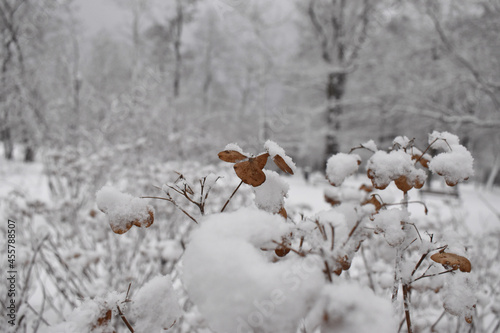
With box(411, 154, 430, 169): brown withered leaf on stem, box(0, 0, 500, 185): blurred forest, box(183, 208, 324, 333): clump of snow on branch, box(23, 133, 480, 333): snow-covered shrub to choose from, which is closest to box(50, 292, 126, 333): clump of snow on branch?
box(23, 133, 480, 333): snow-covered shrub

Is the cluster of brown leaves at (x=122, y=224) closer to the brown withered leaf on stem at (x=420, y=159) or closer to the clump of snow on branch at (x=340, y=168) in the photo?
the clump of snow on branch at (x=340, y=168)

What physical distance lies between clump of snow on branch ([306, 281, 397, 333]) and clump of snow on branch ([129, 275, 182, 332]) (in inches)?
A: 12.7

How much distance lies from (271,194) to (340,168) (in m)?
0.22

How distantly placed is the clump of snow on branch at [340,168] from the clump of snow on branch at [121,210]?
460 mm

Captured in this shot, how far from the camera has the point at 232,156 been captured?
623mm

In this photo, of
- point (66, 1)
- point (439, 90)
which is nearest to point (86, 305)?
point (439, 90)

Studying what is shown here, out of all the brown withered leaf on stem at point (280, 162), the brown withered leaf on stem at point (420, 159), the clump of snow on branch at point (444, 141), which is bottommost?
the brown withered leaf on stem at point (420, 159)

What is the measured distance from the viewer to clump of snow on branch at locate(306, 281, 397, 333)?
344mm

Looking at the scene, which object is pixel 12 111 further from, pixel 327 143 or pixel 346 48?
pixel 346 48

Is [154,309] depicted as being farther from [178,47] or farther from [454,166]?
[178,47]

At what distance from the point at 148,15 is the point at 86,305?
12036mm

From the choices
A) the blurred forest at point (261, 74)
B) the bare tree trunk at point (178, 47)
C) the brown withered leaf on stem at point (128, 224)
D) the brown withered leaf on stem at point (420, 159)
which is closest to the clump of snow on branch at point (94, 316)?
the brown withered leaf on stem at point (128, 224)

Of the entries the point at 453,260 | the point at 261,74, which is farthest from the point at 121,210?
the point at 261,74

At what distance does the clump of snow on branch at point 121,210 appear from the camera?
621 mm
